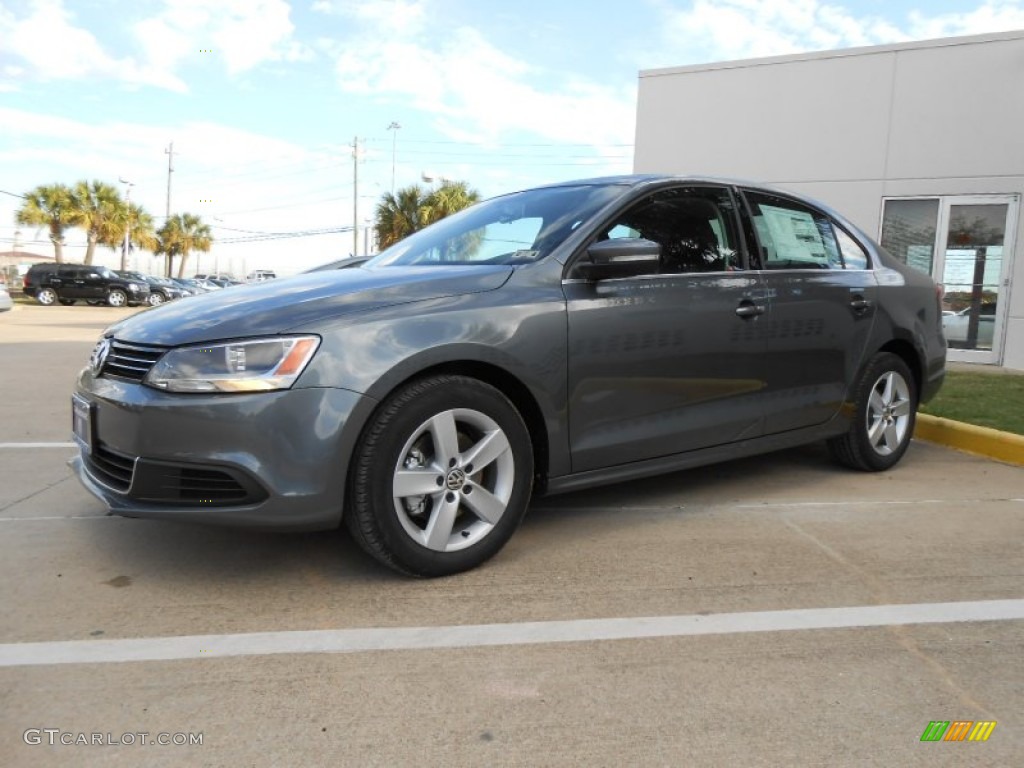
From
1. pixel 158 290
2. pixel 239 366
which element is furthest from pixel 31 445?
pixel 158 290

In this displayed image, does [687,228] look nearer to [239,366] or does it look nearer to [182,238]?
[239,366]

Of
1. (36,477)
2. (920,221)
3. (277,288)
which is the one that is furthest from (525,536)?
(920,221)

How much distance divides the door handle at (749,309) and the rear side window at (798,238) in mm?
279

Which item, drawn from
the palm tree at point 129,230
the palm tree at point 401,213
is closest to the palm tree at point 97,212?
the palm tree at point 129,230

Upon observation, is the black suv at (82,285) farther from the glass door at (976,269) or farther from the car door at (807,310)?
the car door at (807,310)

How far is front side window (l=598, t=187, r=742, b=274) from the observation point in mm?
3631

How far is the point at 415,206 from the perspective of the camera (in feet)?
118

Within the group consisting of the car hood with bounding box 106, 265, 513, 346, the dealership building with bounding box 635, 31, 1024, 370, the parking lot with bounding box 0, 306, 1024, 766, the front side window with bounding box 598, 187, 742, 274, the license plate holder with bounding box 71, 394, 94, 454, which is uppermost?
the dealership building with bounding box 635, 31, 1024, 370

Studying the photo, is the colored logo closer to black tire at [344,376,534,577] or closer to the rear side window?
black tire at [344,376,534,577]

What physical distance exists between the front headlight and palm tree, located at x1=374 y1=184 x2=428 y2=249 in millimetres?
A: 33118

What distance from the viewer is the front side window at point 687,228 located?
11.9 ft

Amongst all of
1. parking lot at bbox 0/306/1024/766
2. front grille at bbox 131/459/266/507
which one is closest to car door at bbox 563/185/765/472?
parking lot at bbox 0/306/1024/766

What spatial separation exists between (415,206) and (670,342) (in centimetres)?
3380

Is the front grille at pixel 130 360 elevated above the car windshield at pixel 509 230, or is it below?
below
